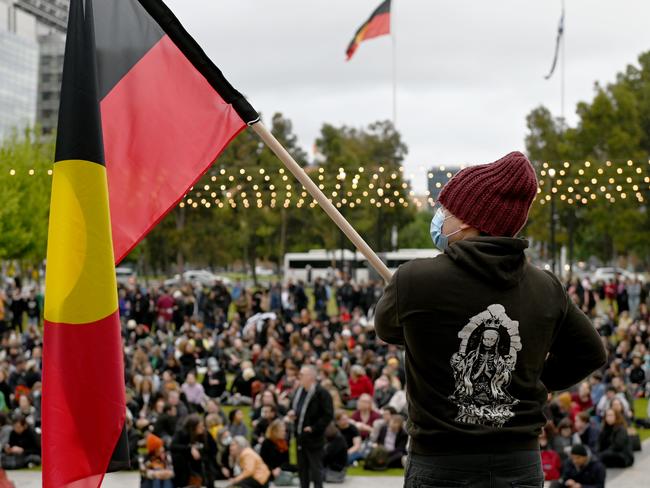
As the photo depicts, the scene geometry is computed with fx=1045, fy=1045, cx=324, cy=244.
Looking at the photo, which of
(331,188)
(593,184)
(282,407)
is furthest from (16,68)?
(282,407)

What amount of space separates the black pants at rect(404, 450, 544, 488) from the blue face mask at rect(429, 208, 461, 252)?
1.68ft

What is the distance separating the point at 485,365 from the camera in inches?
95.7

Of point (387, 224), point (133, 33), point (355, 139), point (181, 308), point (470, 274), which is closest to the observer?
point (470, 274)

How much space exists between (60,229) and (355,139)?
7164 centimetres

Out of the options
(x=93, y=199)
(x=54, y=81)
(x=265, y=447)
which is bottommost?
(x=265, y=447)

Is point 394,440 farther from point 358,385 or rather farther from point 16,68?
point 16,68

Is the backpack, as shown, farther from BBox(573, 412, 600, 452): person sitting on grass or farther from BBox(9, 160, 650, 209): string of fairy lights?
BBox(9, 160, 650, 209): string of fairy lights

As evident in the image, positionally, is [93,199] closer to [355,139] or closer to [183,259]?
[183,259]

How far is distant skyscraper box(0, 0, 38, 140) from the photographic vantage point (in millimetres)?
108188

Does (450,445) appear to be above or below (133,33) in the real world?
below

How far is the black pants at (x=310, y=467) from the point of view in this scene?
39.5 ft

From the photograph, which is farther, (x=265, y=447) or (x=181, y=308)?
(x=181, y=308)

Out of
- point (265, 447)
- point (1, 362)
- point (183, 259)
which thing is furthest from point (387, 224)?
point (265, 447)

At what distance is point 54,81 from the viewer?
125 m
